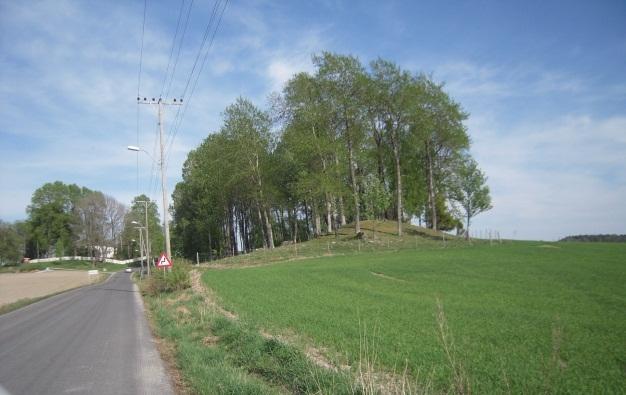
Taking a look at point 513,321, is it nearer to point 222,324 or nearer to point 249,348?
point 249,348

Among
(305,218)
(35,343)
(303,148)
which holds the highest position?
(303,148)

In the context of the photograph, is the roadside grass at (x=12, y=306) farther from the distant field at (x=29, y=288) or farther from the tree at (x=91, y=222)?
the tree at (x=91, y=222)

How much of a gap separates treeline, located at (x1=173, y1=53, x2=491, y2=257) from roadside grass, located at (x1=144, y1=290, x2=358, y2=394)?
3429 cm

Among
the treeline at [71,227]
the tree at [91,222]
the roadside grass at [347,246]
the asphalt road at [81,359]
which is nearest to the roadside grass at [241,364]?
the asphalt road at [81,359]

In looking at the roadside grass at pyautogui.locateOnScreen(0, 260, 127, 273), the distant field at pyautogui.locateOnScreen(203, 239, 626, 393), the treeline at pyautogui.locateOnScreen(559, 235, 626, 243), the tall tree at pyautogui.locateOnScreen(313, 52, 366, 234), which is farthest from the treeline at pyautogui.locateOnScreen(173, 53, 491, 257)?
the roadside grass at pyautogui.locateOnScreen(0, 260, 127, 273)

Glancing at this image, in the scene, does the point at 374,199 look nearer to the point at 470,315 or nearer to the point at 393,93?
the point at 393,93

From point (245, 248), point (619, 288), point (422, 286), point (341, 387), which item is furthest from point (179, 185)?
point (341, 387)

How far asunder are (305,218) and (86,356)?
2778 inches

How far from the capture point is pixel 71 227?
114 meters

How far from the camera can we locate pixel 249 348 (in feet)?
33.0

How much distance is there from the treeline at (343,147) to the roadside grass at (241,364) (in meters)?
34.3

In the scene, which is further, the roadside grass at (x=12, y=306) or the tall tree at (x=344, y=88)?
the tall tree at (x=344, y=88)

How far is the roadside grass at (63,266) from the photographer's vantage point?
97512 mm

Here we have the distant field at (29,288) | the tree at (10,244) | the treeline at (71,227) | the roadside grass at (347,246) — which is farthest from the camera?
the treeline at (71,227)
